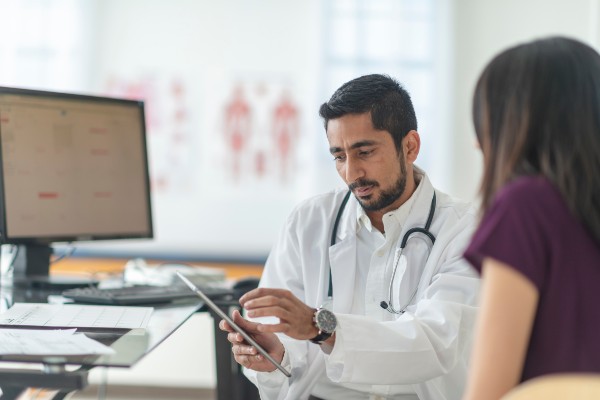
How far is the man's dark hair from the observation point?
176 cm

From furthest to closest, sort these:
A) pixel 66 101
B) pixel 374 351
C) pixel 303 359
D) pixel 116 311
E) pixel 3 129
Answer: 1. pixel 66 101
2. pixel 3 129
3. pixel 303 359
4. pixel 116 311
5. pixel 374 351

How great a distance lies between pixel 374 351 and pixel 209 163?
3.57 metres

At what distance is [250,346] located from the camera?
1.54 m

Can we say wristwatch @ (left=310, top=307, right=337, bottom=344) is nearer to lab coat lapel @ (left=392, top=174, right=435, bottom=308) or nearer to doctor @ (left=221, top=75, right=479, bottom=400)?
doctor @ (left=221, top=75, right=479, bottom=400)

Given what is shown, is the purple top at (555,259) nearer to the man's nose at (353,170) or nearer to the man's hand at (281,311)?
the man's hand at (281,311)

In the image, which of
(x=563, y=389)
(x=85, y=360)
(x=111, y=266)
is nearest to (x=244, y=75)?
(x=111, y=266)

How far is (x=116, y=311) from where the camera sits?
1618 mm

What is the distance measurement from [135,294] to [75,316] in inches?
12.7

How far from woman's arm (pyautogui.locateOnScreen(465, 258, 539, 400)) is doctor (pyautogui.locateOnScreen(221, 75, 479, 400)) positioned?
50 cm

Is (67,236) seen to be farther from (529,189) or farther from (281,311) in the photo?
(529,189)

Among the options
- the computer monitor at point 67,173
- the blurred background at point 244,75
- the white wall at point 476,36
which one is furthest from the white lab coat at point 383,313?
the white wall at point 476,36

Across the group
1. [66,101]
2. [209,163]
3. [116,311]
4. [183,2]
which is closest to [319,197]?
[116,311]

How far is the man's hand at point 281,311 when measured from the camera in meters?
1.30

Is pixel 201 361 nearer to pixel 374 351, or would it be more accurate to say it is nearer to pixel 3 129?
pixel 3 129
